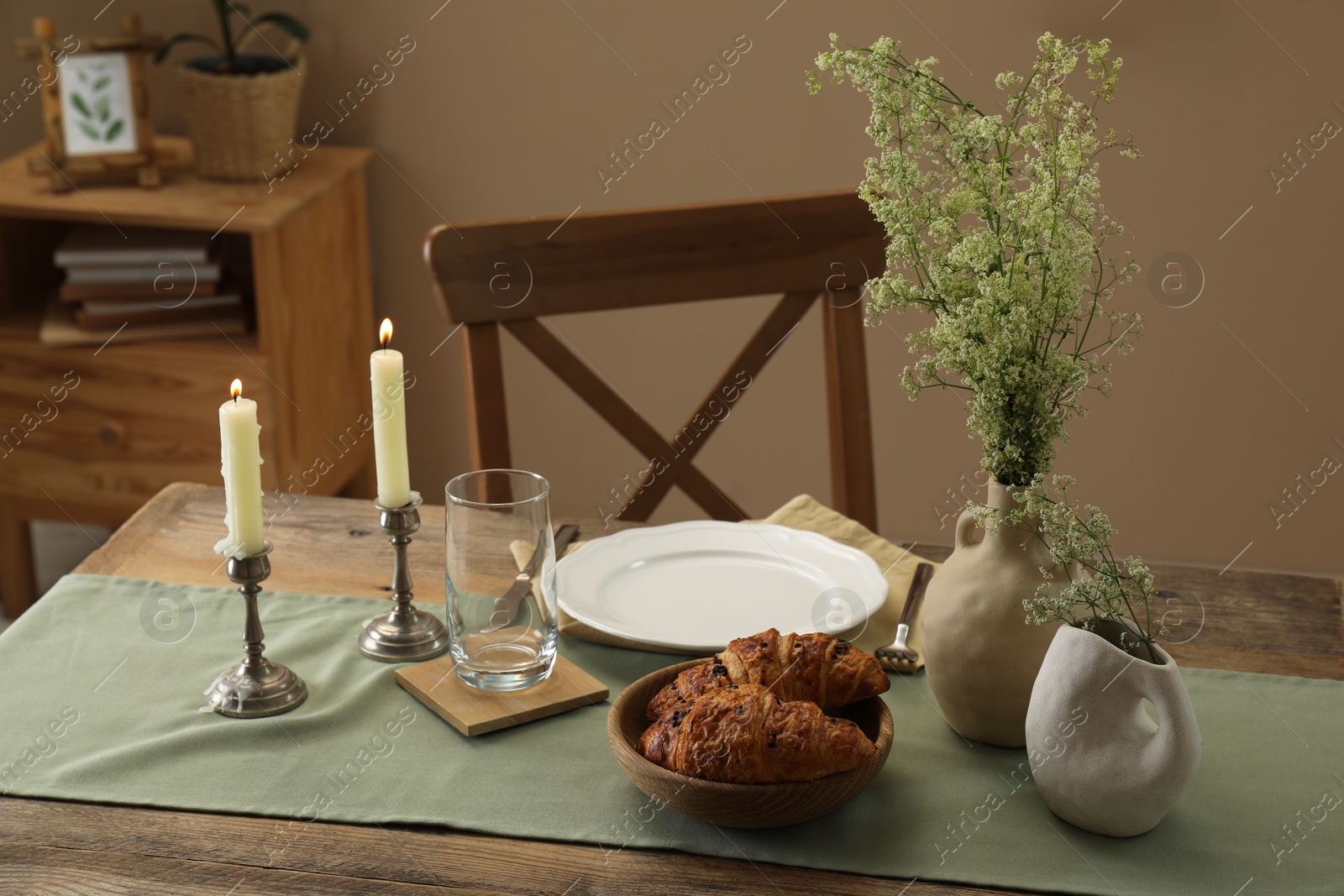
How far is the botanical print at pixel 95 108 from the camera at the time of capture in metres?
2.34

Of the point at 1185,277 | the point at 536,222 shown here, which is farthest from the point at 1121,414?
the point at 536,222

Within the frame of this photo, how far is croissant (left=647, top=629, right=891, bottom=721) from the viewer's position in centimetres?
86

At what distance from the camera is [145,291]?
2.30 metres

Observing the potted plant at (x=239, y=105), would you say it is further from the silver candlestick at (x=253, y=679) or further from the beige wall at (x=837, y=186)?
the silver candlestick at (x=253, y=679)

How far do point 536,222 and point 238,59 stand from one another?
1.17 m

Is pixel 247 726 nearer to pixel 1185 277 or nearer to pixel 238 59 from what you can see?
pixel 238 59

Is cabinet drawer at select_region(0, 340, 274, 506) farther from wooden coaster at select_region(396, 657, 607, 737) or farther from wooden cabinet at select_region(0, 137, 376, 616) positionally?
wooden coaster at select_region(396, 657, 607, 737)

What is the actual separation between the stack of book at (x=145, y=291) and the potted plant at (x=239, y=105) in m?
0.15

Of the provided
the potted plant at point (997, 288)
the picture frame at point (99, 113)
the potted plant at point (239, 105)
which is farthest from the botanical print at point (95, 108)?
the potted plant at point (997, 288)

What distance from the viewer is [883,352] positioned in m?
2.53

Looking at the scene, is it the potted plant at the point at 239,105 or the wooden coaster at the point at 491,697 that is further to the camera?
the potted plant at the point at 239,105

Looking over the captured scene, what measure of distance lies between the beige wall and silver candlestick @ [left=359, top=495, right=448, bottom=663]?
161cm

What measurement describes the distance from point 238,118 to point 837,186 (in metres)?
1.10

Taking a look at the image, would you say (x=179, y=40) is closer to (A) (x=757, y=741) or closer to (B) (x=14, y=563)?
(B) (x=14, y=563)
